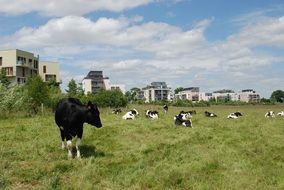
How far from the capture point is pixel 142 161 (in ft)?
50.0

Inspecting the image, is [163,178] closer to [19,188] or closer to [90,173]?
[90,173]

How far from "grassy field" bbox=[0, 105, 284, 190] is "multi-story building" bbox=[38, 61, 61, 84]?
96.3 meters

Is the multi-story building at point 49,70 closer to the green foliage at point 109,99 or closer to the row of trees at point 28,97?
the green foliage at point 109,99

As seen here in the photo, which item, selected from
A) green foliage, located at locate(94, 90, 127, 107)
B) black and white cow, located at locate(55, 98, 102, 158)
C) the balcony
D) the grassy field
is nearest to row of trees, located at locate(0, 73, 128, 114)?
the grassy field

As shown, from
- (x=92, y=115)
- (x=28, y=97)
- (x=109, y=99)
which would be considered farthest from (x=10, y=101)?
(x=109, y=99)

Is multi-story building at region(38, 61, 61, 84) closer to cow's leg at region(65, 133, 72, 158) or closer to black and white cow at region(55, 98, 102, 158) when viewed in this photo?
black and white cow at region(55, 98, 102, 158)

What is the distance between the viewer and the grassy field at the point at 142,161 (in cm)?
1233

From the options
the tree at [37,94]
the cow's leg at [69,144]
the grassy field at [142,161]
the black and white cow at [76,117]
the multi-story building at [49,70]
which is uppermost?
the multi-story building at [49,70]

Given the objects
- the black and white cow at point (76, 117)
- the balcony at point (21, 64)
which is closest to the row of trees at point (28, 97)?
the black and white cow at point (76, 117)

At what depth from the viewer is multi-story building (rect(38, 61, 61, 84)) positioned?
11750 centimetres

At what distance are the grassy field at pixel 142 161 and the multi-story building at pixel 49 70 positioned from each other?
316 ft

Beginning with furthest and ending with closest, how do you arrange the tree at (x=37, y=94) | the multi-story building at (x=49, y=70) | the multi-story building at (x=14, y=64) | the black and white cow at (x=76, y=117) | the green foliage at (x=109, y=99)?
1. the multi-story building at (x=49, y=70)
2. the multi-story building at (x=14, y=64)
3. the green foliage at (x=109, y=99)
4. the tree at (x=37, y=94)
5. the black and white cow at (x=76, y=117)

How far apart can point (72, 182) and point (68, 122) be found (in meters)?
4.56

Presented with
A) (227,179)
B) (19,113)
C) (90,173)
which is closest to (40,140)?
(90,173)
